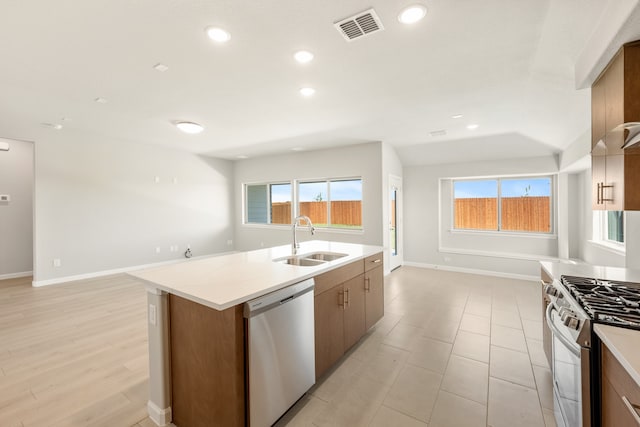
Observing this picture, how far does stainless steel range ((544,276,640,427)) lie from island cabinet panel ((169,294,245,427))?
5.32 feet

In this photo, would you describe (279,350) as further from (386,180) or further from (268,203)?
(268,203)

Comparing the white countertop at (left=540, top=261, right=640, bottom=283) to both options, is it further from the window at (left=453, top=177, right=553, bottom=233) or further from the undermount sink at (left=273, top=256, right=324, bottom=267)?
the window at (left=453, top=177, right=553, bottom=233)

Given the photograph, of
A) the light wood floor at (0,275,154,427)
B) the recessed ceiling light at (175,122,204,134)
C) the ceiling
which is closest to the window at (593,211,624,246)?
the ceiling

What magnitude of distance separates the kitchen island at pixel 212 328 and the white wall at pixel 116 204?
14.4 ft

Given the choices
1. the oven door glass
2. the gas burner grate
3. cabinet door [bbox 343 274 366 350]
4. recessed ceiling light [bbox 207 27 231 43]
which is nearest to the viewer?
the gas burner grate

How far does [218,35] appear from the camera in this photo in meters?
2.07

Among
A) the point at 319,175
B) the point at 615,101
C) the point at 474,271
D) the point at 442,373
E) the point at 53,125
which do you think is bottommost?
the point at 442,373

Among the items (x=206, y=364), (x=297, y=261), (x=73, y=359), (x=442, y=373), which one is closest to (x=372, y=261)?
(x=297, y=261)

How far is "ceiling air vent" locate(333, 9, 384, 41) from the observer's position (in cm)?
184

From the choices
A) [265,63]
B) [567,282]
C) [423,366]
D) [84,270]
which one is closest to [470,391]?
[423,366]

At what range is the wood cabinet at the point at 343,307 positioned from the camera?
2.07m

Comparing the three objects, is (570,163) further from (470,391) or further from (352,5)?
(352,5)

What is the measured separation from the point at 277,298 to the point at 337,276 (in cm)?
77

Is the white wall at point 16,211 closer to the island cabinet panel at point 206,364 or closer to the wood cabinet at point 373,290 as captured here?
the island cabinet panel at point 206,364
